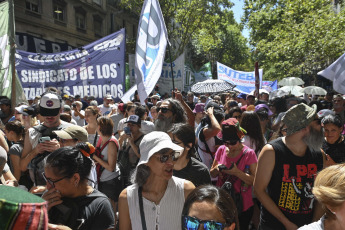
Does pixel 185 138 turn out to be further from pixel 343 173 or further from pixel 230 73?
pixel 230 73

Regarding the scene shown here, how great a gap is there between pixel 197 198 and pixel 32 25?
2193cm

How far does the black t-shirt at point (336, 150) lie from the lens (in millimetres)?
3820

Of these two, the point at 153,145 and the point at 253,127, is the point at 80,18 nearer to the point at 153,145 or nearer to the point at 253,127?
the point at 253,127

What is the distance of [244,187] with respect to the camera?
10.5 ft

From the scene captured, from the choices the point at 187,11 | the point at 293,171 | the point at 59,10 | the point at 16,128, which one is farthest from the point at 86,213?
the point at 59,10

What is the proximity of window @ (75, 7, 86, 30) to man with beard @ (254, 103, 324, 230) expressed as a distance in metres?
25.3

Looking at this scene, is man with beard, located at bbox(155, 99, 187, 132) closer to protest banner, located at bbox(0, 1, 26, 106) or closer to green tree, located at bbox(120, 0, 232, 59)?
protest banner, located at bbox(0, 1, 26, 106)

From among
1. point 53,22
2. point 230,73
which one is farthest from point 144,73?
point 53,22

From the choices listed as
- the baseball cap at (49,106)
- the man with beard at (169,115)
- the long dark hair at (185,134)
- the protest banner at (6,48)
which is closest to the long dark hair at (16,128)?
the baseball cap at (49,106)

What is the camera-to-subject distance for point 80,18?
25.8 meters

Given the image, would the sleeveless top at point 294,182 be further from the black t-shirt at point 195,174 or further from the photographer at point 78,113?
the photographer at point 78,113

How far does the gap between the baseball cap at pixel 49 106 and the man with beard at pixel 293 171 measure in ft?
7.15

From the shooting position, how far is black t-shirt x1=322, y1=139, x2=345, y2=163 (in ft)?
12.5

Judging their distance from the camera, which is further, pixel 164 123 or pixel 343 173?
pixel 164 123
